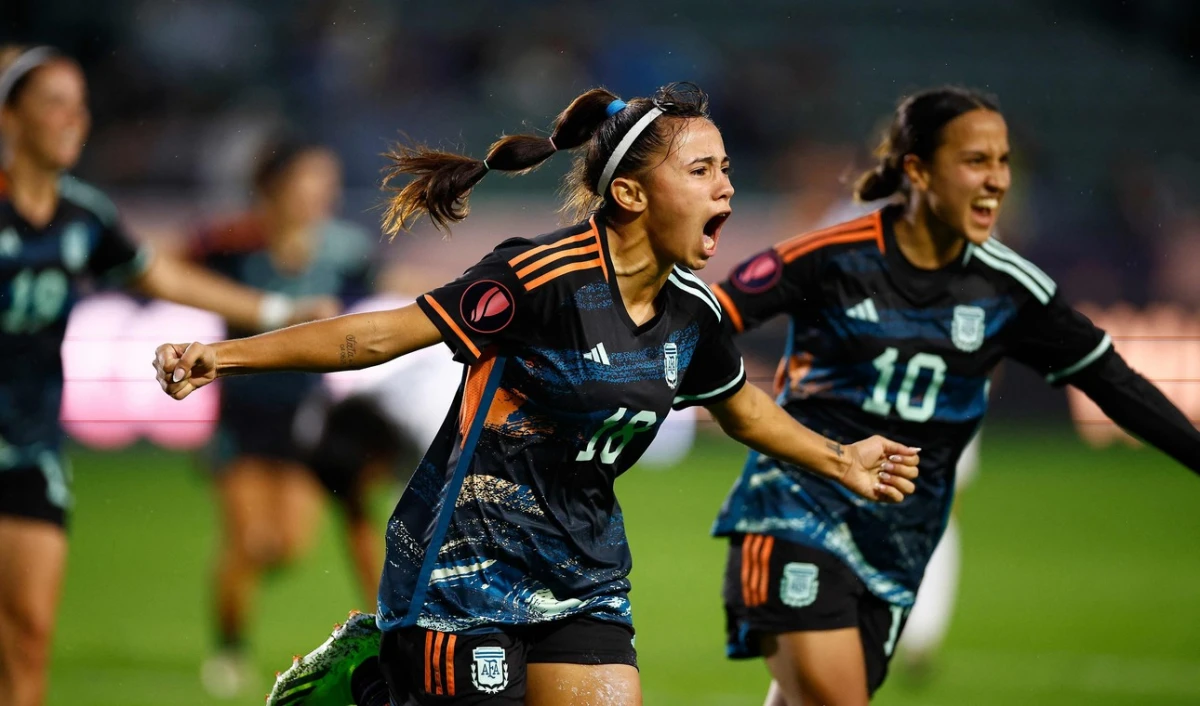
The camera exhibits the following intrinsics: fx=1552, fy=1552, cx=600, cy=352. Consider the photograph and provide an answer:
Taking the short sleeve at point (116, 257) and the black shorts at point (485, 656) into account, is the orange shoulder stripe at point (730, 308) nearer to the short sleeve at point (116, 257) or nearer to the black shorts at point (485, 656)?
the black shorts at point (485, 656)

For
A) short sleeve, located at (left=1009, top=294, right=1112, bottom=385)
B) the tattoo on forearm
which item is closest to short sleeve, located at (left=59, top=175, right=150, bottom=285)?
the tattoo on forearm

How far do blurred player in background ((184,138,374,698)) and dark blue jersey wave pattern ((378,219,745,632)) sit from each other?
3.84 metres

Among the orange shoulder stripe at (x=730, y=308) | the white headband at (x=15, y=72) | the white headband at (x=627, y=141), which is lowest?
the orange shoulder stripe at (x=730, y=308)

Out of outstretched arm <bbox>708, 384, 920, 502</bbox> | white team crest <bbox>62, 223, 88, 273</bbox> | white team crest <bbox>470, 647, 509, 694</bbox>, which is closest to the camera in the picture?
white team crest <bbox>470, 647, 509, 694</bbox>

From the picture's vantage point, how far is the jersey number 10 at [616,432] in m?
4.06

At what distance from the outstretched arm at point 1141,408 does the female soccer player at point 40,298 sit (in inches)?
119

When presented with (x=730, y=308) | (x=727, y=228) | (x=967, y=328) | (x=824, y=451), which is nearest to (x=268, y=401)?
(x=730, y=308)

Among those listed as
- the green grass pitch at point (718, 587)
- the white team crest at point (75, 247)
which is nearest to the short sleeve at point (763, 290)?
the white team crest at point (75, 247)

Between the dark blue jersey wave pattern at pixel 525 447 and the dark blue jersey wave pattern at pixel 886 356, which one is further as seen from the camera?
the dark blue jersey wave pattern at pixel 886 356

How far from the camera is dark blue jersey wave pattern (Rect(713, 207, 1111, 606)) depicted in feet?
16.8

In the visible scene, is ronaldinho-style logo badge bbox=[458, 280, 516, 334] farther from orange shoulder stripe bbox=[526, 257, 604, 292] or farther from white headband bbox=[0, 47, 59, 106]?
white headband bbox=[0, 47, 59, 106]

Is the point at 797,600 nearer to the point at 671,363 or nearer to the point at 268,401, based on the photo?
the point at 671,363

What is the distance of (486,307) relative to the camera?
392cm

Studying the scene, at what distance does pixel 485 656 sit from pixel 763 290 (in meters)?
1.76
